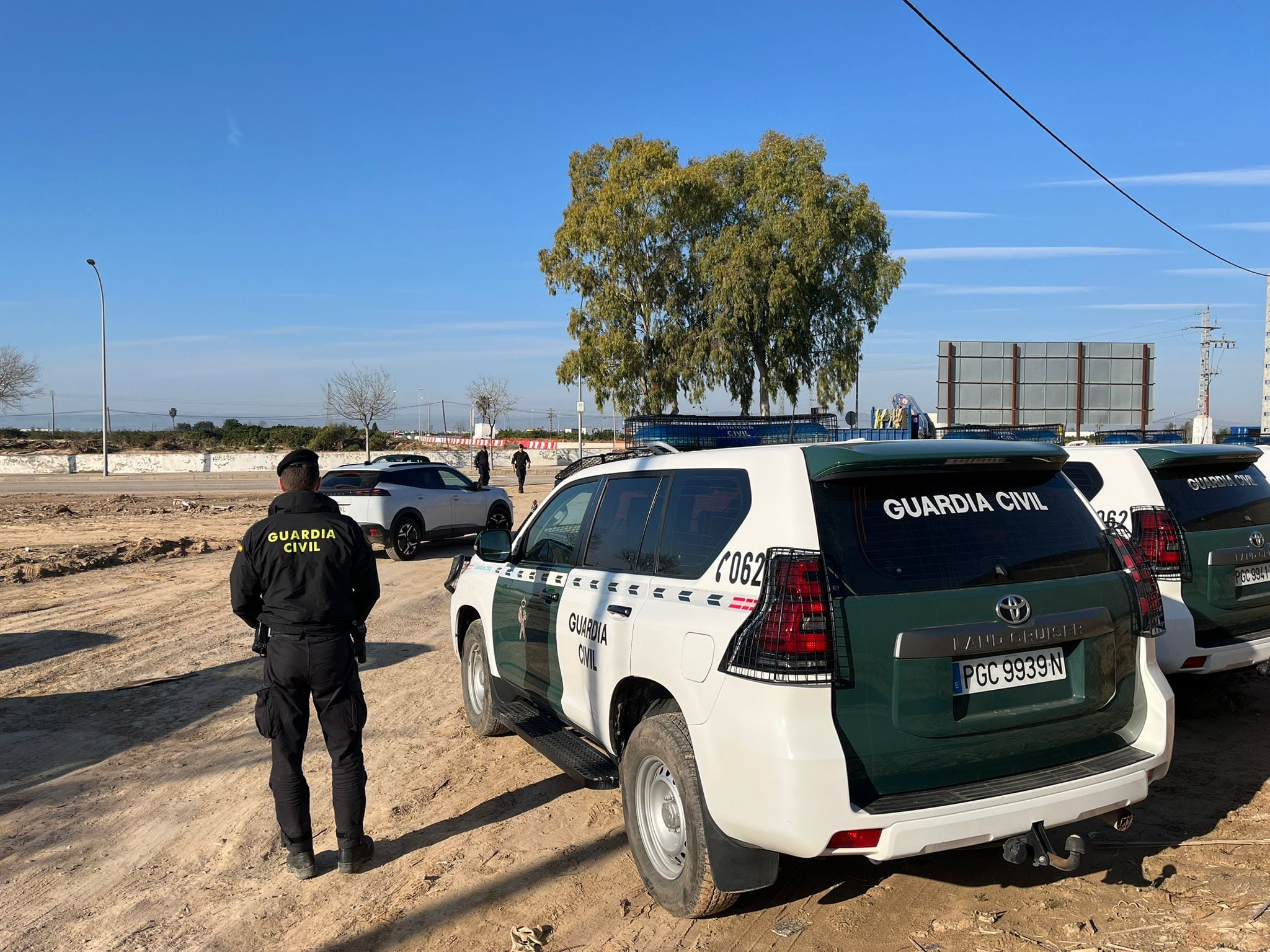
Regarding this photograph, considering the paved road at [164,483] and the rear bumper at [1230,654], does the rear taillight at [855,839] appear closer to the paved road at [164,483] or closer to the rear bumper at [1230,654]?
the rear bumper at [1230,654]

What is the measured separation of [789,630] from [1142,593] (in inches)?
65.7

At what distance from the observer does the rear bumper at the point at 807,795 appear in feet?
9.86

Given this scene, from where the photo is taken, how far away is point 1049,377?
26.1 meters

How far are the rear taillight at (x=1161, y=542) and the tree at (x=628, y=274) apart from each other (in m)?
27.0

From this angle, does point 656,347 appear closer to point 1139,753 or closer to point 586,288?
point 586,288

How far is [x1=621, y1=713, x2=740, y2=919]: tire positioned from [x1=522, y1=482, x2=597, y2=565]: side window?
1.37 meters

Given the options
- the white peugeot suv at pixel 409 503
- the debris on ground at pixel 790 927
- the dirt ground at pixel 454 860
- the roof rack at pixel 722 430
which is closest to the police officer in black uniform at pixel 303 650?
the dirt ground at pixel 454 860

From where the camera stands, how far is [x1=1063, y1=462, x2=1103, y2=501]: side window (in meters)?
5.98

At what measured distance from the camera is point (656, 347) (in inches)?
1304

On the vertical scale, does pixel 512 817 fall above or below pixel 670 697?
below

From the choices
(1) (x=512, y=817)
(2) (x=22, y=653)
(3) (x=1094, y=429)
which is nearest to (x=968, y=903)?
(1) (x=512, y=817)

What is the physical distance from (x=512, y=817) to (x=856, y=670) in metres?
2.53

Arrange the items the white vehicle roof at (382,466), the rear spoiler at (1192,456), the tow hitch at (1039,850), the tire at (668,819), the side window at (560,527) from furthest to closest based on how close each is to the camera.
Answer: the white vehicle roof at (382,466) < the rear spoiler at (1192,456) < the side window at (560,527) < the tire at (668,819) < the tow hitch at (1039,850)

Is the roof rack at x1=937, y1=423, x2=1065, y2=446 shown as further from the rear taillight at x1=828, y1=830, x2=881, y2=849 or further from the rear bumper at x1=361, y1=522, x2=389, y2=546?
the rear taillight at x1=828, y1=830, x2=881, y2=849
